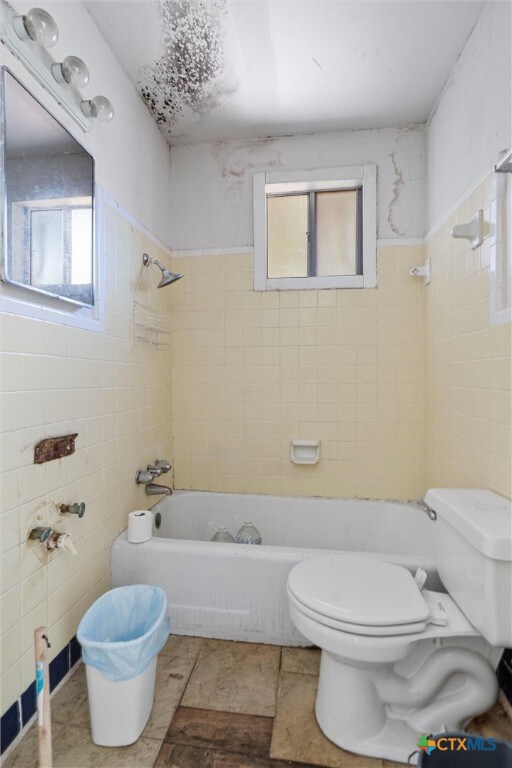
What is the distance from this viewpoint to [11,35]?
3.51 feet

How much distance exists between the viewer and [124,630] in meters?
1.37

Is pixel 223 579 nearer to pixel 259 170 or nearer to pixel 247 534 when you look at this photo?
pixel 247 534

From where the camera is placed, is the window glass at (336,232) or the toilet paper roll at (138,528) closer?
the toilet paper roll at (138,528)

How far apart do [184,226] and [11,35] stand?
1294 millimetres

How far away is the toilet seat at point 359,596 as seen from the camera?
3.46 ft

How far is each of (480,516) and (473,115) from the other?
156cm

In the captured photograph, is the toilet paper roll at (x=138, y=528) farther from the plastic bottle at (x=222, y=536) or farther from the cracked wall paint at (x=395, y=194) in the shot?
the cracked wall paint at (x=395, y=194)

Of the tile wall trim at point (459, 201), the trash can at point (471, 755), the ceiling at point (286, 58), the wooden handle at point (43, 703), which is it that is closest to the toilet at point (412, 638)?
the trash can at point (471, 755)

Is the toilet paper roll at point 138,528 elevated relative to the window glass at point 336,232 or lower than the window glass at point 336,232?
lower

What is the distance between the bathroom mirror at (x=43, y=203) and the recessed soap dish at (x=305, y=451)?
1363 mm

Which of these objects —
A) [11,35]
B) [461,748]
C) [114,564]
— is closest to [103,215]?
[11,35]

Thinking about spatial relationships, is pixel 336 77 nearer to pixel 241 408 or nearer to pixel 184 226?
pixel 184 226

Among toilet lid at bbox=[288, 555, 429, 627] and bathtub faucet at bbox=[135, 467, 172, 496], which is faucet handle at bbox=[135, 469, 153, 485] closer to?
bathtub faucet at bbox=[135, 467, 172, 496]

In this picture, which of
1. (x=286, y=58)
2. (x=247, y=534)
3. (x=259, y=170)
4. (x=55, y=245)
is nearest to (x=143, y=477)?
(x=247, y=534)
